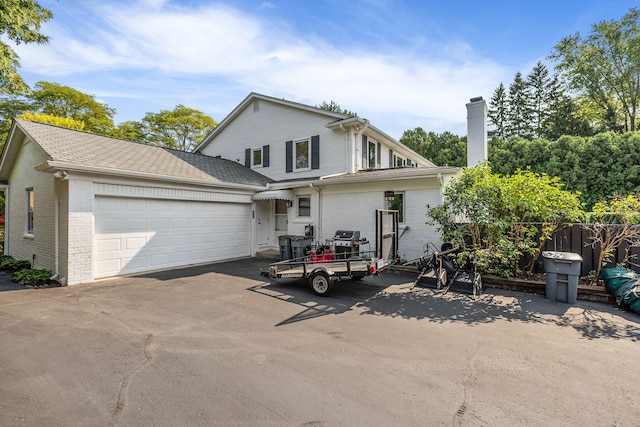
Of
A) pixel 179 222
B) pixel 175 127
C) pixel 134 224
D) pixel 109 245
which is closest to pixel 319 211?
pixel 179 222

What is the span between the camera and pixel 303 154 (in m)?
13.5

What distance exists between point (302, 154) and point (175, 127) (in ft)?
69.7

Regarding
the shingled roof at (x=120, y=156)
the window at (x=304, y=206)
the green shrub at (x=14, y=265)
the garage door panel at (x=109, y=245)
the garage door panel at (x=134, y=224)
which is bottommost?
the green shrub at (x=14, y=265)

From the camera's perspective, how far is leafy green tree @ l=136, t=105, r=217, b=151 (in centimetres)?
2792

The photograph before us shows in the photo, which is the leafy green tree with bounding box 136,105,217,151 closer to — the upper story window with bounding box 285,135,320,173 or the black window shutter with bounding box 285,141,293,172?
the black window shutter with bounding box 285,141,293,172

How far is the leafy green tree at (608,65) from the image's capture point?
20.8 metres

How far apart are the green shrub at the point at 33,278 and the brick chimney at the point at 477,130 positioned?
13523 mm

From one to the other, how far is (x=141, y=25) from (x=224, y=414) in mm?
9396

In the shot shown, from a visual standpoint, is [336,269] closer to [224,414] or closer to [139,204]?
[224,414]

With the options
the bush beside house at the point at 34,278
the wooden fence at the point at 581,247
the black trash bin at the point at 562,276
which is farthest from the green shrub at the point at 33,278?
the wooden fence at the point at 581,247

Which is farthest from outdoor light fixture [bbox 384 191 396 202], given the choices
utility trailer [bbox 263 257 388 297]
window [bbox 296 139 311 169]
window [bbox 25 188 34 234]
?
window [bbox 25 188 34 234]

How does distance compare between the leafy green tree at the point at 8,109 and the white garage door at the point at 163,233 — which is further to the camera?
the leafy green tree at the point at 8,109

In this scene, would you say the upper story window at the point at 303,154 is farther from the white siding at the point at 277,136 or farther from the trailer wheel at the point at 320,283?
the trailer wheel at the point at 320,283

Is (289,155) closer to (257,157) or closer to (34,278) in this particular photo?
(257,157)
